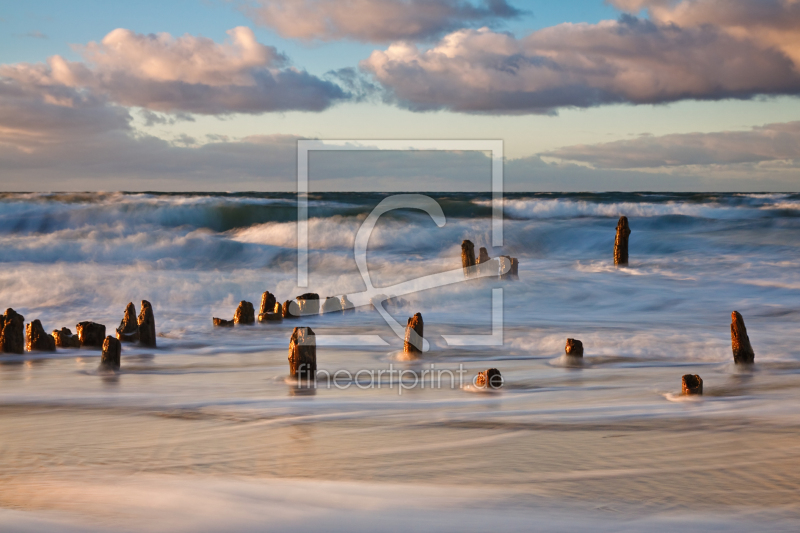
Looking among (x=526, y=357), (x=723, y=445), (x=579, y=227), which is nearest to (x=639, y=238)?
(x=579, y=227)

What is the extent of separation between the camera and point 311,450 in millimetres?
5477

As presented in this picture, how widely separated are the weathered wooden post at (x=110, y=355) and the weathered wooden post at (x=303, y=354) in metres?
2.15

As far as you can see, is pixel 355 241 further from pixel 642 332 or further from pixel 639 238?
pixel 642 332

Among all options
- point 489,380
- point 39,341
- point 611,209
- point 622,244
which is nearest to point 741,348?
point 489,380

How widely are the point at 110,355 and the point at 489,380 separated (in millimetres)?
4326

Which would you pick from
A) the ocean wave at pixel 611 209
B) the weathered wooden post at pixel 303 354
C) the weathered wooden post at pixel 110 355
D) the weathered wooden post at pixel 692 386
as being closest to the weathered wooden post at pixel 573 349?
the weathered wooden post at pixel 692 386

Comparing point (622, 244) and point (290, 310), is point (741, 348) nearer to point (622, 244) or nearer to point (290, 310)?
point (290, 310)

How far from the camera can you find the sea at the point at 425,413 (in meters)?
4.37

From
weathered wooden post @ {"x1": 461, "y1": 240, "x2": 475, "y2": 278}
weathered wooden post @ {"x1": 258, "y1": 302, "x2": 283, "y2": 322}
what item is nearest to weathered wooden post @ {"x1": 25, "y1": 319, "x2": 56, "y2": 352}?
weathered wooden post @ {"x1": 258, "y1": 302, "x2": 283, "y2": 322}

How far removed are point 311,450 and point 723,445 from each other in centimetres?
315

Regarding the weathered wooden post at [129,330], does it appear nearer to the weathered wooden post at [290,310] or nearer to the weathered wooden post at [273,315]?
the weathered wooden post at [273,315]

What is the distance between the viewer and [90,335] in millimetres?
9789

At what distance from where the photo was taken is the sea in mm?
4367

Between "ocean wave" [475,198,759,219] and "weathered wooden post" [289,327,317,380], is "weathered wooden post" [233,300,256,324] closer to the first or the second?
"weathered wooden post" [289,327,317,380]
